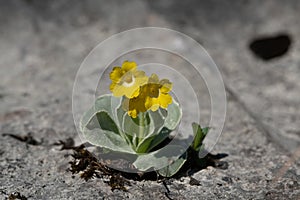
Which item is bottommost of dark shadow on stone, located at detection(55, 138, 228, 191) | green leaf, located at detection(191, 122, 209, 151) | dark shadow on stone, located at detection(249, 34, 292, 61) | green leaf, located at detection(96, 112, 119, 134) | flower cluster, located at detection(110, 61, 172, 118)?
dark shadow on stone, located at detection(55, 138, 228, 191)

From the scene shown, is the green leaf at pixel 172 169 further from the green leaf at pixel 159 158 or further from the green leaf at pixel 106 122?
the green leaf at pixel 106 122

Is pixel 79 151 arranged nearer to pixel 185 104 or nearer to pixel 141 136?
pixel 141 136

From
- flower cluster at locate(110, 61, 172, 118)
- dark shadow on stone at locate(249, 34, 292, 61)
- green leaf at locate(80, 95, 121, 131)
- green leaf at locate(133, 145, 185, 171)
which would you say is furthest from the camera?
dark shadow on stone at locate(249, 34, 292, 61)

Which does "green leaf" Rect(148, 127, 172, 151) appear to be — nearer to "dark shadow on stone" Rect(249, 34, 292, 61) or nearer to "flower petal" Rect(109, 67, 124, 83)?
"flower petal" Rect(109, 67, 124, 83)

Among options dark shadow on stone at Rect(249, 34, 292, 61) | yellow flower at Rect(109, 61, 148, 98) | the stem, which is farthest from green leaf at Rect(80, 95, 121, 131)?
dark shadow on stone at Rect(249, 34, 292, 61)

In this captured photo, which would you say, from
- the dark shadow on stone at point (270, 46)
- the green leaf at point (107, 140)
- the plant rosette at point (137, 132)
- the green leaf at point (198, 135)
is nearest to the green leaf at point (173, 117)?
the plant rosette at point (137, 132)

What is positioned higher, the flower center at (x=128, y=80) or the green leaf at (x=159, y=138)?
the flower center at (x=128, y=80)

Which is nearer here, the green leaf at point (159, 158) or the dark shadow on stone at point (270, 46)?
the green leaf at point (159, 158)
